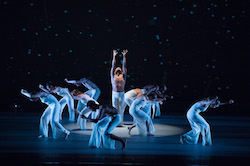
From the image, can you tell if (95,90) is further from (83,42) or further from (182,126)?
(83,42)

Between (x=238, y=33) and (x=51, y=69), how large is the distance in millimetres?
6915

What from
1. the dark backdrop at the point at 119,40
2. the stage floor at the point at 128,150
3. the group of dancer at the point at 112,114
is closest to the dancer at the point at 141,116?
the group of dancer at the point at 112,114

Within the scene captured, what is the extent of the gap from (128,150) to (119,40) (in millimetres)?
6969

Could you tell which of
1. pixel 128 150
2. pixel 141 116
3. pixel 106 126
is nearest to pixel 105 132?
pixel 106 126

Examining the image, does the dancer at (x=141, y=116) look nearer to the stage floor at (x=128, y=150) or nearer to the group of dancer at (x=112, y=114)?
the group of dancer at (x=112, y=114)

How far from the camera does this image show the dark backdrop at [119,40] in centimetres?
1127

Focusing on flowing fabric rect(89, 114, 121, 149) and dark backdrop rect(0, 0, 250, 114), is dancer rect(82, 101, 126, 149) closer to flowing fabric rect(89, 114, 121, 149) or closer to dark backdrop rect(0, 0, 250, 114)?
flowing fabric rect(89, 114, 121, 149)

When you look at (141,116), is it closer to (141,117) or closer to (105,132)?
(141,117)

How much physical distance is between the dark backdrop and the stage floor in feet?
15.5

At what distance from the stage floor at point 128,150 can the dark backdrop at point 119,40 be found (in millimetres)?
4739

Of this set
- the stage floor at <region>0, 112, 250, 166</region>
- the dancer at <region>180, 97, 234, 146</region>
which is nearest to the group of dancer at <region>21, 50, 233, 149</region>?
the dancer at <region>180, 97, 234, 146</region>

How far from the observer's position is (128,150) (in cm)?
483

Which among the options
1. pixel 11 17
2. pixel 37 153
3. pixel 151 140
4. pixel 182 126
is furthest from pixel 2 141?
pixel 11 17

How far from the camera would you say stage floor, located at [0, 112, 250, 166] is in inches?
165
